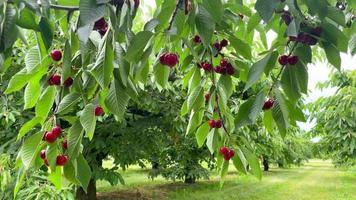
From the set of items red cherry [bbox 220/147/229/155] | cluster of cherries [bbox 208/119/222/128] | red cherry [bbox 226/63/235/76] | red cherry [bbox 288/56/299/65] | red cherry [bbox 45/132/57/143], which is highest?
red cherry [bbox 226/63/235/76]

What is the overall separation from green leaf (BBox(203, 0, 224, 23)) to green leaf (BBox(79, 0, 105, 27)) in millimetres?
362

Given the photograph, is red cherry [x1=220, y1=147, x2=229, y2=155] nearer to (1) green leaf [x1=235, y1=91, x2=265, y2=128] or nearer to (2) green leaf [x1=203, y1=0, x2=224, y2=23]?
(1) green leaf [x1=235, y1=91, x2=265, y2=128]

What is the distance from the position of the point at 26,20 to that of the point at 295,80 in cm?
89

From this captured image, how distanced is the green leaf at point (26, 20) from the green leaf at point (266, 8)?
543mm

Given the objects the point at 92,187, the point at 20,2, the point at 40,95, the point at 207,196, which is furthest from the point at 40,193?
the point at 207,196

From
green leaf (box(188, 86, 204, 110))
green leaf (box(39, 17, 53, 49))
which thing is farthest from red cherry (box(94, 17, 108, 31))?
green leaf (box(188, 86, 204, 110))

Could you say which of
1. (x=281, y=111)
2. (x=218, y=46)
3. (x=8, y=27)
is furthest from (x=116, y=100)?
(x=218, y=46)

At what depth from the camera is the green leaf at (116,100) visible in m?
1.10

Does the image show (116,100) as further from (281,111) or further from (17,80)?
(281,111)

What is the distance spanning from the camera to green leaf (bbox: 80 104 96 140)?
3.83 feet

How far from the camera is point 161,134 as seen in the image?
855 centimetres

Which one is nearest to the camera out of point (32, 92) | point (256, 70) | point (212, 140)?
point (256, 70)

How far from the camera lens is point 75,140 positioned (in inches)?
48.9

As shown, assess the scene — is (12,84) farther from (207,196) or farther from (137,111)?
(207,196)
